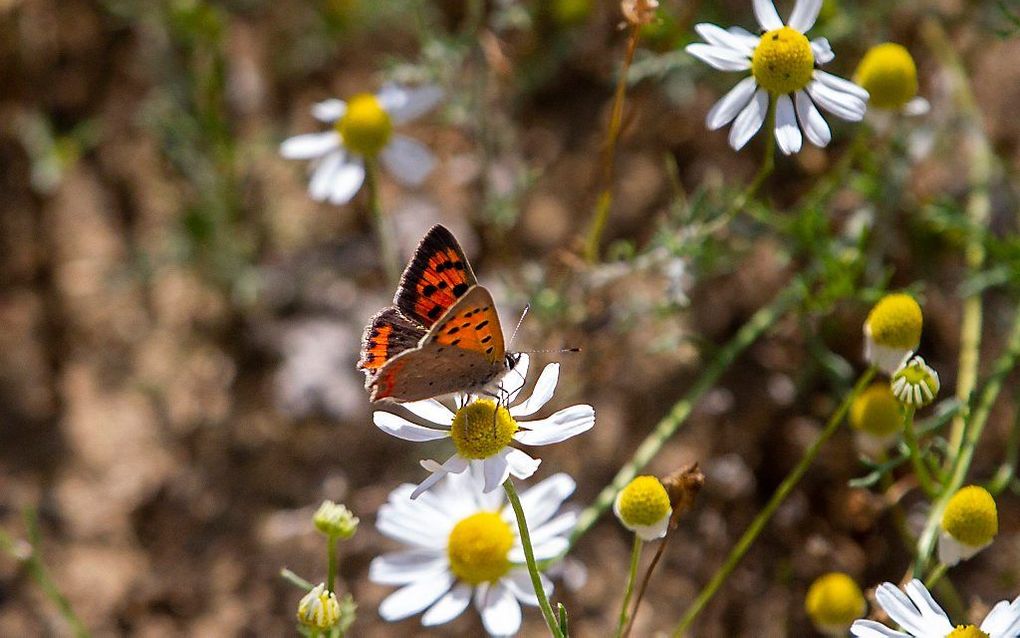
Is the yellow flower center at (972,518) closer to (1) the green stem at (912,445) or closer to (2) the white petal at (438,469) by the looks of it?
(1) the green stem at (912,445)

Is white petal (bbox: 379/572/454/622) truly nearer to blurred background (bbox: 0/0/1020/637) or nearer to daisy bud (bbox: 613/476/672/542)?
daisy bud (bbox: 613/476/672/542)

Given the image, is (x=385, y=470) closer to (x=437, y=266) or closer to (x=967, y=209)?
(x=437, y=266)

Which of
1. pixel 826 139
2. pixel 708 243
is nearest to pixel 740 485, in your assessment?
pixel 708 243

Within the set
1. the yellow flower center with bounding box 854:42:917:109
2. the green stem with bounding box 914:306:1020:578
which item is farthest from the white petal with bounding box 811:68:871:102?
the green stem with bounding box 914:306:1020:578

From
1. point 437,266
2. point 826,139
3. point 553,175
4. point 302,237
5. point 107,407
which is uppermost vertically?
point 826,139

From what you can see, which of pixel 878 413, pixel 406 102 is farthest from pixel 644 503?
pixel 406 102

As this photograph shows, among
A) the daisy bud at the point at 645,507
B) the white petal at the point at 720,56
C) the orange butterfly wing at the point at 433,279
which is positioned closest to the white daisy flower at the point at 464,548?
the daisy bud at the point at 645,507
